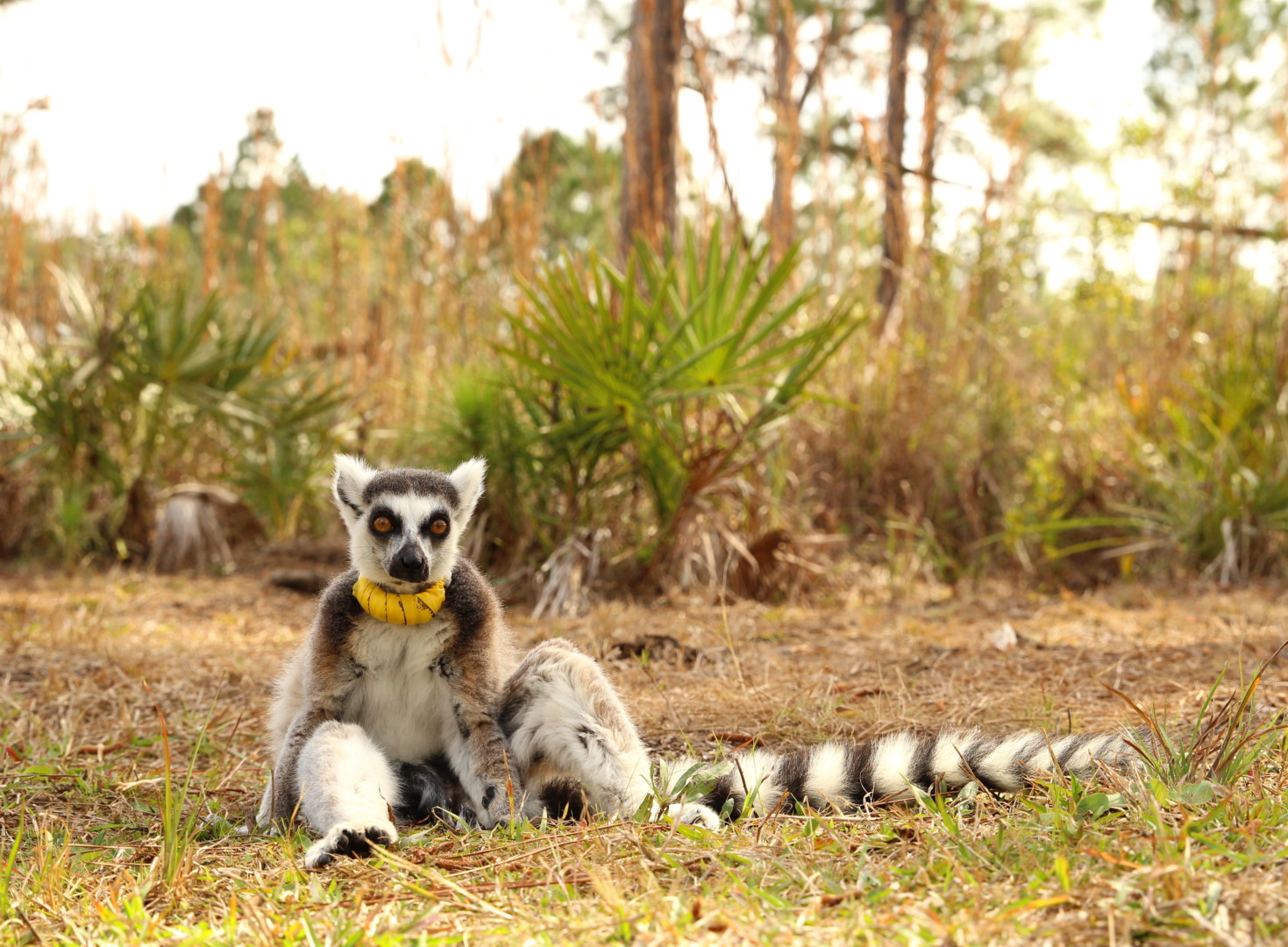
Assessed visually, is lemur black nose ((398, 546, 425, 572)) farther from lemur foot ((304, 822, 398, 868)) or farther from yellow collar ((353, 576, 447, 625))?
lemur foot ((304, 822, 398, 868))

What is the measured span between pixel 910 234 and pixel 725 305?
8.40 feet

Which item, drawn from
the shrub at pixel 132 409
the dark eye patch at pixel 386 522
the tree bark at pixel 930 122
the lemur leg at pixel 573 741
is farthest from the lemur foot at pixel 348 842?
the tree bark at pixel 930 122

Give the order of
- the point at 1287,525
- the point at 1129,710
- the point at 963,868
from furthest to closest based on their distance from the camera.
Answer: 1. the point at 1287,525
2. the point at 1129,710
3. the point at 963,868

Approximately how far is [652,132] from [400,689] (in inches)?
177

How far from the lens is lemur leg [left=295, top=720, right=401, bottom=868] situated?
2100 mm

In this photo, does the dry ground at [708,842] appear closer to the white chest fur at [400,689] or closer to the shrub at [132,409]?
the white chest fur at [400,689]

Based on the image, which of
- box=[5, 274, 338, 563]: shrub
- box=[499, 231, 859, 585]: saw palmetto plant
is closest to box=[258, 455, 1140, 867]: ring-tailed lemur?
box=[499, 231, 859, 585]: saw palmetto plant

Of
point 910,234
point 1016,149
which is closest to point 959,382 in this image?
point 910,234

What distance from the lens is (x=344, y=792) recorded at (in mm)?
2248

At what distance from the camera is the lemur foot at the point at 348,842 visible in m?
2.07

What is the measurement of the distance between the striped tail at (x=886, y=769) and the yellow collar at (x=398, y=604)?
0.69m

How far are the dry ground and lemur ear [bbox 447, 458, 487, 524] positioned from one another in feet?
2.77

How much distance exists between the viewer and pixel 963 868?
179cm

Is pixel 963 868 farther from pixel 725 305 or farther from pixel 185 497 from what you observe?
pixel 185 497
